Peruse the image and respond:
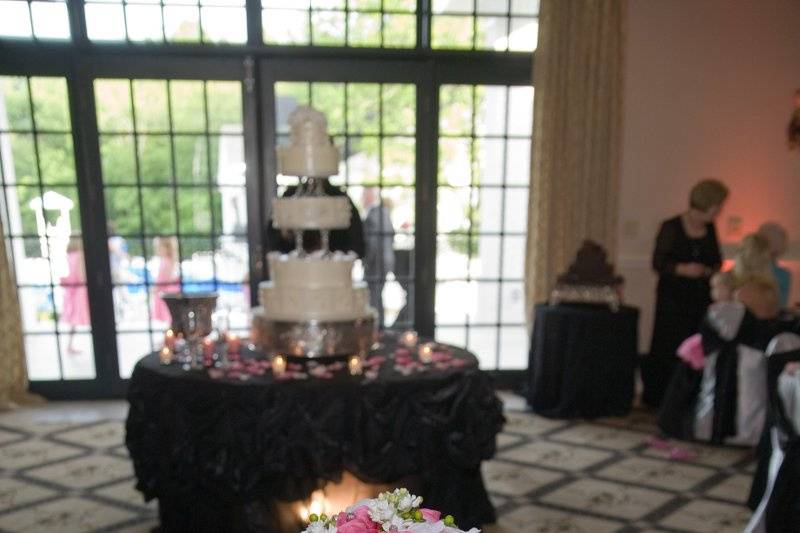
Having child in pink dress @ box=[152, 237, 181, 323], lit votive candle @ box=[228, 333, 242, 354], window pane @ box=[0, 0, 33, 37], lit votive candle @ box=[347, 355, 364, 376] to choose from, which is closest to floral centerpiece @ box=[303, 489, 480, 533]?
lit votive candle @ box=[347, 355, 364, 376]

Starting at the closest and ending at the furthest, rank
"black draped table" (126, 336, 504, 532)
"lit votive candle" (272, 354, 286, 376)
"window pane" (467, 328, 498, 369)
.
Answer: "black draped table" (126, 336, 504, 532), "lit votive candle" (272, 354, 286, 376), "window pane" (467, 328, 498, 369)

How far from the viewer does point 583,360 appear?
13.9 ft

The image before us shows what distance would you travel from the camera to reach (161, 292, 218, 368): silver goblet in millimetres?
2881

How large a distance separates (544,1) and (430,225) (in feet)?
5.81

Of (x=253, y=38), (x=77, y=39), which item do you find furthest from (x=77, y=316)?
(x=253, y=38)

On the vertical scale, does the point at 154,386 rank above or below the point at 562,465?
above

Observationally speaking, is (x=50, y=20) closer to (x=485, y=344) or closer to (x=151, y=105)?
(x=151, y=105)

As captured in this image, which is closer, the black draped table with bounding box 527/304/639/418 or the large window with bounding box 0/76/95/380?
the black draped table with bounding box 527/304/639/418

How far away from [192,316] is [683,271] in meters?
3.23

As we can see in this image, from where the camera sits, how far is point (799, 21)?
489 centimetres

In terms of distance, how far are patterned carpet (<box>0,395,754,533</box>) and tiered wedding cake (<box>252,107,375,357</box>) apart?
1108 mm

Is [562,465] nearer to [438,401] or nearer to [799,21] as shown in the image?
[438,401]

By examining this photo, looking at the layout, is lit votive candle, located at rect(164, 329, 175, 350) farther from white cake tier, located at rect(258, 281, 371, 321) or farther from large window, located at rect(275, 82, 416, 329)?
large window, located at rect(275, 82, 416, 329)

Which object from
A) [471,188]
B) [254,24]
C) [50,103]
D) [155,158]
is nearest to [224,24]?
[254,24]
